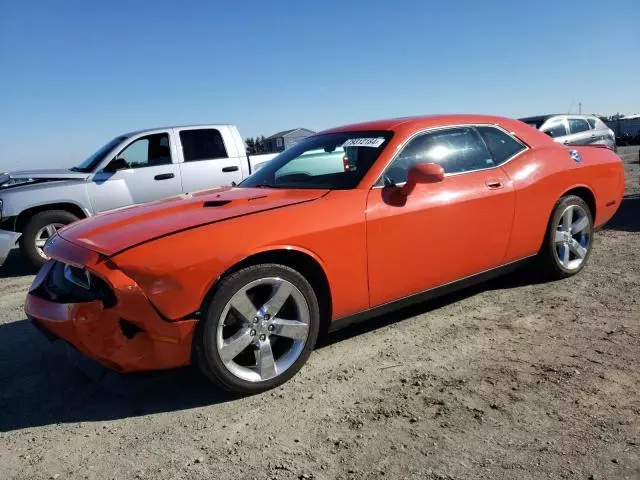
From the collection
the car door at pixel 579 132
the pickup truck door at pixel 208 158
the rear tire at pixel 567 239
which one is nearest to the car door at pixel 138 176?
the pickup truck door at pixel 208 158

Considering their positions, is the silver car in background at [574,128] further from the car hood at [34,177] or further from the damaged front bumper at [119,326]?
the damaged front bumper at [119,326]

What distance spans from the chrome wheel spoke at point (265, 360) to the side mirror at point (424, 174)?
134 centimetres

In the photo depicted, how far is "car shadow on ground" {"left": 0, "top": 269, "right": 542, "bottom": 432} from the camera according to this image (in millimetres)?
2822

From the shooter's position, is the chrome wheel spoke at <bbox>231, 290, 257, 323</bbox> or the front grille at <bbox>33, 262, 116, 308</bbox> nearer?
the front grille at <bbox>33, 262, 116, 308</bbox>

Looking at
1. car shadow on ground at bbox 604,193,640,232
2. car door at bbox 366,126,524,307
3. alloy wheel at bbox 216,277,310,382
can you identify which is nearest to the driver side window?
car door at bbox 366,126,524,307

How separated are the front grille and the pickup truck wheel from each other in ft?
13.2

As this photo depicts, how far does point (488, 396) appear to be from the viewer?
9.00ft

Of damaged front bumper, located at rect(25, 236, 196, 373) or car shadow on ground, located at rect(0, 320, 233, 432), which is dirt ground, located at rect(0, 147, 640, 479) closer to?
car shadow on ground, located at rect(0, 320, 233, 432)

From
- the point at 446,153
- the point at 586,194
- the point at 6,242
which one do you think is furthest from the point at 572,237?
the point at 6,242

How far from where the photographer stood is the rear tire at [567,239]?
4410 millimetres

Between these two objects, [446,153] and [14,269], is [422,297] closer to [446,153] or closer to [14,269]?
[446,153]

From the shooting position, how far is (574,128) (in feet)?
40.0

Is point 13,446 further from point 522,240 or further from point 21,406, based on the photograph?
A: point 522,240

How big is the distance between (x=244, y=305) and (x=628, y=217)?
6719 mm
